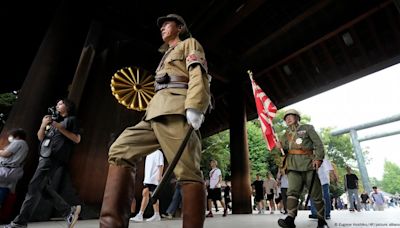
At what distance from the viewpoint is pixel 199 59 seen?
2039 millimetres

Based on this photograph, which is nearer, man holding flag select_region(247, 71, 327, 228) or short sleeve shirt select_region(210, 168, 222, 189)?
man holding flag select_region(247, 71, 327, 228)

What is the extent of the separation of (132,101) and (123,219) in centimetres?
627

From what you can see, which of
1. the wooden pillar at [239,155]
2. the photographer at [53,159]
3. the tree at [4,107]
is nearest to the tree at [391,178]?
the wooden pillar at [239,155]

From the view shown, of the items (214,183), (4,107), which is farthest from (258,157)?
(4,107)

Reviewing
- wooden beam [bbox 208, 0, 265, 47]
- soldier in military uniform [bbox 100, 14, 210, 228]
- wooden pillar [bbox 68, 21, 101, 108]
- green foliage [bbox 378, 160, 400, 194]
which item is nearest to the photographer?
soldier in military uniform [bbox 100, 14, 210, 228]

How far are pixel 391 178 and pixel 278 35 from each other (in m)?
63.4

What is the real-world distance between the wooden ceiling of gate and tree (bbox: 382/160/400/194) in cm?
5703

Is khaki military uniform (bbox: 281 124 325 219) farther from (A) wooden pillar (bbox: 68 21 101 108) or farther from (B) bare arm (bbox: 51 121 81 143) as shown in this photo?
(A) wooden pillar (bbox: 68 21 101 108)

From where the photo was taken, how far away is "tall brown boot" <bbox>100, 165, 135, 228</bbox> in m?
1.65

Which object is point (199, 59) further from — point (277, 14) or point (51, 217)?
point (277, 14)

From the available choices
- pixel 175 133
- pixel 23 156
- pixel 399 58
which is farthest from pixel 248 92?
pixel 175 133

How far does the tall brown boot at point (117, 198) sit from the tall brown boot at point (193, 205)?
0.38 meters

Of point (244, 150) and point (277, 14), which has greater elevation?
point (277, 14)

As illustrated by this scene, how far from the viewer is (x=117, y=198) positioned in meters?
1.73
